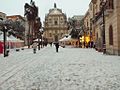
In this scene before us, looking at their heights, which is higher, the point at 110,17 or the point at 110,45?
the point at 110,17

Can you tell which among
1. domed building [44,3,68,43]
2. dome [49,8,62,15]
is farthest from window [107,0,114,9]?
dome [49,8,62,15]

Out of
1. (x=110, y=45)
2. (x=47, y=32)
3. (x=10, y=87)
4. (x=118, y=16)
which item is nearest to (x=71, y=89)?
(x=10, y=87)

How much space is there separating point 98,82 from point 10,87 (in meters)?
2.93

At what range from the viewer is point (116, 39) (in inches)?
1170

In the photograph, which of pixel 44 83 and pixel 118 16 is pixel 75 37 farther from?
pixel 44 83

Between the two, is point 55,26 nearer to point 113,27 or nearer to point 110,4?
point 110,4

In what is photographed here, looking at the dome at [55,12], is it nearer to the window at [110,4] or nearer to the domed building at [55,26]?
the domed building at [55,26]

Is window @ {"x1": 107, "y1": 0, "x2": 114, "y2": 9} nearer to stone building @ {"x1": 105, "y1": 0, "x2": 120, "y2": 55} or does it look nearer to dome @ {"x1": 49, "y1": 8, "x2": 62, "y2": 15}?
stone building @ {"x1": 105, "y1": 0, "x2": 120, "y2": 55}

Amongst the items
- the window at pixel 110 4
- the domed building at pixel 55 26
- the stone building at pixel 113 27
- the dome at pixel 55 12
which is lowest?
the stone building at pixel 113 27

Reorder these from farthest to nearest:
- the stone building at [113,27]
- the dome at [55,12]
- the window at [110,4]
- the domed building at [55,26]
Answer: the dome at [55,12]
the domed building at [55,26]
the window at [110,4]
the stone building at [113,27]

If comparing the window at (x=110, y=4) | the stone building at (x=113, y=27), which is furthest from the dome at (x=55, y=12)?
the window at (x=110, y=4)

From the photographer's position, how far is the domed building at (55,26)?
16471 centimetres

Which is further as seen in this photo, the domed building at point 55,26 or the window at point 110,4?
the domed building at point 55,26

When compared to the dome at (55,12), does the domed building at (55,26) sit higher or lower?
lower
